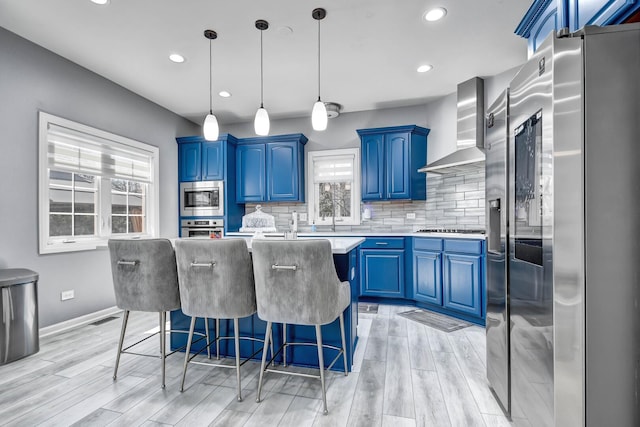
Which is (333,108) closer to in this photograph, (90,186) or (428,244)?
(428,244)

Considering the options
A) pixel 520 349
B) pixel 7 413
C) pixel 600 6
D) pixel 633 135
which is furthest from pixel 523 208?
pixel 7 413

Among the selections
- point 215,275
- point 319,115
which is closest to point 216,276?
point 215,275

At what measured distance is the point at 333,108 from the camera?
14.6 feet

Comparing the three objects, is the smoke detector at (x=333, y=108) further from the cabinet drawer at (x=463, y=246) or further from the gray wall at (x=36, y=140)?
the gray wall at (x=36, y=140)

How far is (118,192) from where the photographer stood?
3.87 metres

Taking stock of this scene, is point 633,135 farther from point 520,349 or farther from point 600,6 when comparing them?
point 520,349

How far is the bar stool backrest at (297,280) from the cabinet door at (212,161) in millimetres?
3289

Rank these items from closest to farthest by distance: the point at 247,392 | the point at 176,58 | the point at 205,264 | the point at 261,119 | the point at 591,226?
the point at 591,226, the point at 205,264, the point at 247,392, the point at 261,119, the point at 176,58

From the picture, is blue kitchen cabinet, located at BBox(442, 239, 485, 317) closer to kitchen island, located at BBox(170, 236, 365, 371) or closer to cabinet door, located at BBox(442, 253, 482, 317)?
cabinet door, located at BBox(442, 253, 482, 317)

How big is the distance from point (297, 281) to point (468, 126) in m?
3.11

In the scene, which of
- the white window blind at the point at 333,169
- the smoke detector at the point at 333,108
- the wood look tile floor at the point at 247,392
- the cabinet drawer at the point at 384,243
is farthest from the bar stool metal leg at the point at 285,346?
the smoke detector at the point at 333,108

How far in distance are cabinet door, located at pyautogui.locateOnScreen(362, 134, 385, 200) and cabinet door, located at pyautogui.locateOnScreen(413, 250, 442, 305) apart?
1.02 m

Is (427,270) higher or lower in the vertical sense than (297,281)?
lower

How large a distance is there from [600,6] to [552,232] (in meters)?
1.10
